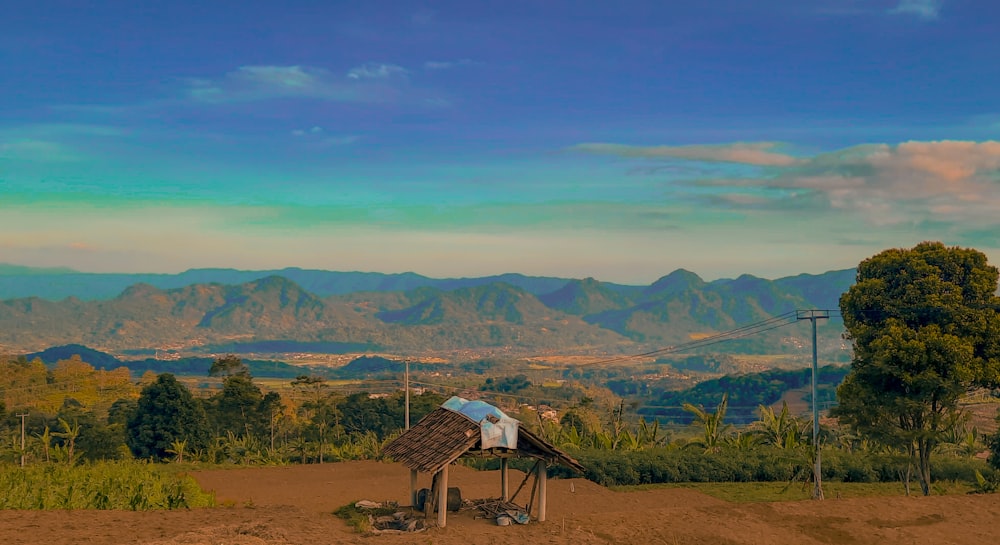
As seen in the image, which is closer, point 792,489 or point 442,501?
Answer: point 442,501

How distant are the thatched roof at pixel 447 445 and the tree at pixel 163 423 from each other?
790 inches

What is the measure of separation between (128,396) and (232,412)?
99.4 ft

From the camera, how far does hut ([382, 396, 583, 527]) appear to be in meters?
18.5

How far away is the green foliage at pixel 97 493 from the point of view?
20.0 m

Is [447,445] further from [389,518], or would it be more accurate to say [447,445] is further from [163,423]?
[163,423]

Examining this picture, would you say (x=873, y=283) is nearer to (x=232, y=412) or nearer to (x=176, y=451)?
(x=176, y=451)

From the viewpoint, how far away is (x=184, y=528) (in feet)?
57.4

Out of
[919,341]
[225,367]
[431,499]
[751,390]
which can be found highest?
[919,341]

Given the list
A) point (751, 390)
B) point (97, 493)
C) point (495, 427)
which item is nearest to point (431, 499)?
point (495, 427)

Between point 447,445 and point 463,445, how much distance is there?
19.2 inches

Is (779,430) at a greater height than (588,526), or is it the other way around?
(588,526)

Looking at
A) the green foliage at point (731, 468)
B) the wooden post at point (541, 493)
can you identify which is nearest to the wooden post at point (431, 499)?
the wooden post at point (541, 493)

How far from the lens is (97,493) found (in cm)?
2073

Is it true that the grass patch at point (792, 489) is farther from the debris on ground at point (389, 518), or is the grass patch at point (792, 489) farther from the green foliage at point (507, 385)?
the green foliage at point (507, 385)
